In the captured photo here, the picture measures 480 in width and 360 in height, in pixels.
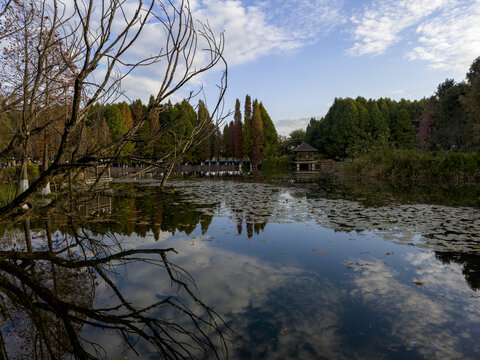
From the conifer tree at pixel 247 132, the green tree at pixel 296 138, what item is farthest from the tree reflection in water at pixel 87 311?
the green tree at pixel 296 138

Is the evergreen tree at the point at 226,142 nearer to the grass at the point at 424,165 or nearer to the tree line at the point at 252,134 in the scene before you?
the tree line at the point at 252,134

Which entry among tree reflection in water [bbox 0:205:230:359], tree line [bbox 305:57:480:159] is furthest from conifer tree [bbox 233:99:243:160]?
tree reflection in water [bbox 0:205:230:359]

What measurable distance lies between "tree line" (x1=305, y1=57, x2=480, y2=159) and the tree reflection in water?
2664cm

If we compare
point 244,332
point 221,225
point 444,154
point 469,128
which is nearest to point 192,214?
point 221,225

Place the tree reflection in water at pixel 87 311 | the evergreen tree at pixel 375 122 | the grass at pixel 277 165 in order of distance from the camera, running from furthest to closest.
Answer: the evergreen tree at pixel 375 122 < the grass at pixel 277 165 < the tree reflection in water at pixel 87 311

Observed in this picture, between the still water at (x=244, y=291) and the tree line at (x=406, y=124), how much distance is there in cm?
2368

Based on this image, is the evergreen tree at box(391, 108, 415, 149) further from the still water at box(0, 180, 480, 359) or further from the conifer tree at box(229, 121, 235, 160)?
the still water at box(0, 180, 480, 359)

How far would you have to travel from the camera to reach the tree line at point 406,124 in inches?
1185

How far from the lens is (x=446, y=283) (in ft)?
12.9

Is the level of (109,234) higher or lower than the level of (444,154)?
lower

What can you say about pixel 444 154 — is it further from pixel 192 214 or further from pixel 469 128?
pixel 192 214

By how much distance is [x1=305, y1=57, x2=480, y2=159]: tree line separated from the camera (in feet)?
98.8

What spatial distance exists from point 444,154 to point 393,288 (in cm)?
2316

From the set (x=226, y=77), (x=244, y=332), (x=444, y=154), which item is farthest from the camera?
(x=444, y=154)
